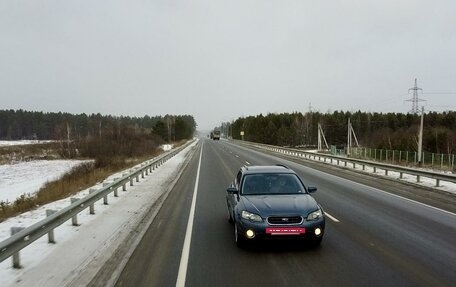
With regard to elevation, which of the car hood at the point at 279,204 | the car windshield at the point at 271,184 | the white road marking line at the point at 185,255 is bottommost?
the white road marking line at the point at 185,255

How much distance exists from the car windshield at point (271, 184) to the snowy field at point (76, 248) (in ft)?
9.04

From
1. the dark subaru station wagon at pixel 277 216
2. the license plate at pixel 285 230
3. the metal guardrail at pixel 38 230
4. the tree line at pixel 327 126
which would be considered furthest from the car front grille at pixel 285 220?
the tree line at pixel 327 126

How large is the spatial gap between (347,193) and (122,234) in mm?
9750

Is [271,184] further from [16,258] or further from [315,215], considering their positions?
[16,258]

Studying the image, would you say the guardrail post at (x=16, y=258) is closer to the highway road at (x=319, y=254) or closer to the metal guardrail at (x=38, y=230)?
Result: the metal guardrail at (x=38, y=230)

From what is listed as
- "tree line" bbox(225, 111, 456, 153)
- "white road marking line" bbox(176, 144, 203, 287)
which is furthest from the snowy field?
"tree line" bbox(225, 111, 456, 153)

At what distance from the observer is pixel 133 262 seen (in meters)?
7.51

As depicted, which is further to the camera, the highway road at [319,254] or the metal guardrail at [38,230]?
Result: the metal guardrail at [38,230]

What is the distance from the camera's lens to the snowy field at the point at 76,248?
6559 mm

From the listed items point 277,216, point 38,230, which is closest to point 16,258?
point 38,230

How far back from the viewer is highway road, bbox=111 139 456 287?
21.1 feet

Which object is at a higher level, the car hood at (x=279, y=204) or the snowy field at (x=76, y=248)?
the car hood at (x=279, y=204)

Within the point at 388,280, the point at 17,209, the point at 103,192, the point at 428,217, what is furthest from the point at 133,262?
the point at 17,209

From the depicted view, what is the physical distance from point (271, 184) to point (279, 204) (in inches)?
57.7
